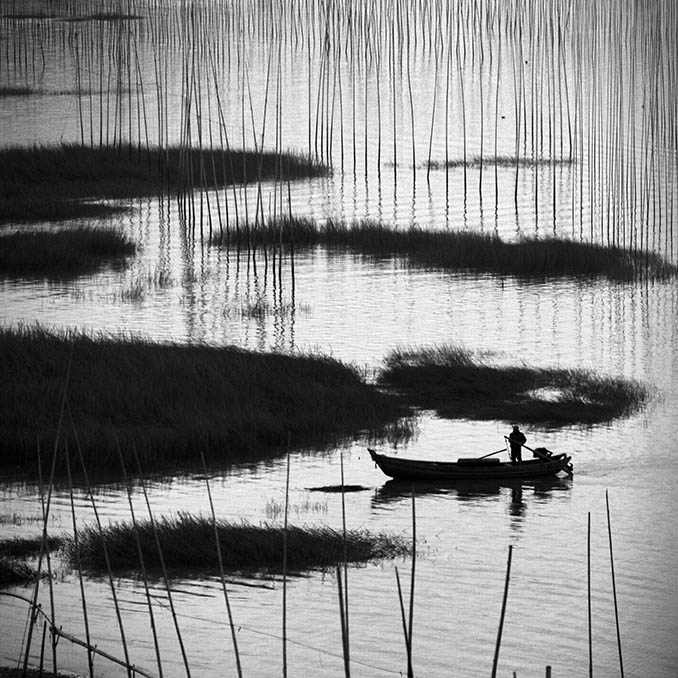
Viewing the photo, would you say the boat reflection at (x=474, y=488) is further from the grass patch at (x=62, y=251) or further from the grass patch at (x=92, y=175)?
the grass patch at (x=92, y=175)

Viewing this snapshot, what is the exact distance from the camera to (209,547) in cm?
1438

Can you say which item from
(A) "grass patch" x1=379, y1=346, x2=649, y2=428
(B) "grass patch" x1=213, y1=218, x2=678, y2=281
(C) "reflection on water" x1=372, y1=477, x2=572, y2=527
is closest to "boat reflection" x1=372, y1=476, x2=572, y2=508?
(C) "reflection on water" x1=372, y1=477, x2=572, y2=527

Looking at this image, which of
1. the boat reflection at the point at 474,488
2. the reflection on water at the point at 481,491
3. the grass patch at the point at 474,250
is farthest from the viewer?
the grass patch at the point at 474,250

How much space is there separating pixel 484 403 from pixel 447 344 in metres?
3.88

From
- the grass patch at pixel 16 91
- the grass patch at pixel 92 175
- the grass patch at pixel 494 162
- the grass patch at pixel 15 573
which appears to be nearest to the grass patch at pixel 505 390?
the grass patch at pixel 15 573

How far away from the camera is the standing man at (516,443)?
1762 cm

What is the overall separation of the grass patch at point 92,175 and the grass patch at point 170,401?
12.2 m

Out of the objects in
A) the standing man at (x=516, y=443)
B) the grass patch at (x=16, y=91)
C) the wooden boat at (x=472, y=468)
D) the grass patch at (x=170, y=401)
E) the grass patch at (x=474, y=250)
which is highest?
the grass patch at (x=16, y=91)

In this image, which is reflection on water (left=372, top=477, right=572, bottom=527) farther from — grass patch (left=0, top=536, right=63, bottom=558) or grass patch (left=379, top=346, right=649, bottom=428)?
grass patch (left=0, top=536, right=63, bottom=558)

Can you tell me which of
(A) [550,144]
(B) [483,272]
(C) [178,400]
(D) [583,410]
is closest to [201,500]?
(C) [178,400]

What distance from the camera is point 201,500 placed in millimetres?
16578

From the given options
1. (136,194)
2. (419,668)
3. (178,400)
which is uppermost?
(136,194)

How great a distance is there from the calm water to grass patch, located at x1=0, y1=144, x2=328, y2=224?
1036 mm

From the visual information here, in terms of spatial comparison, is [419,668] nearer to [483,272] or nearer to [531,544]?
[531,544]
